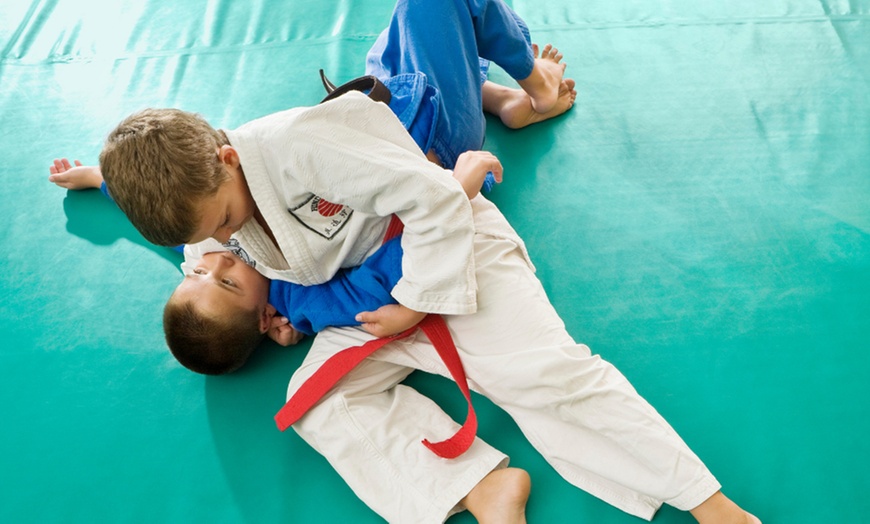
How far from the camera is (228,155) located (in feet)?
3.26

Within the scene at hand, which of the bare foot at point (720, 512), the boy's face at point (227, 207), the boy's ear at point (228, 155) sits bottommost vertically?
the bare foot at point (720, 512)

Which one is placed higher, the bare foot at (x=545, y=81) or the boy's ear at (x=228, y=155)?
the boy's ear at (x=228, y=155)

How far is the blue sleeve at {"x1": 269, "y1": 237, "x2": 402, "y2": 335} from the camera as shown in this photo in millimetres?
1152

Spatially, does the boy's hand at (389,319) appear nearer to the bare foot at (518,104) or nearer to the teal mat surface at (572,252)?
the teal mat surface at (572,252)

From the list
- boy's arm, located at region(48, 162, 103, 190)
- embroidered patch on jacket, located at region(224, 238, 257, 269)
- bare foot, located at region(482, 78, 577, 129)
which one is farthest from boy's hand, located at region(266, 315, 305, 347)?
bare foot, located at region(482, 78, 577, 129)

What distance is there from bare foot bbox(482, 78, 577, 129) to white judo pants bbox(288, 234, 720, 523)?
19.9 inches

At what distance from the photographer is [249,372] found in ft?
4.13

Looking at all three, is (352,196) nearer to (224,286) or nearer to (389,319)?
(389,319)

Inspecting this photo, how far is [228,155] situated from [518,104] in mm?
802

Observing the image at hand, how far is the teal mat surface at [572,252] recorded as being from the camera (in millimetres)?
1104

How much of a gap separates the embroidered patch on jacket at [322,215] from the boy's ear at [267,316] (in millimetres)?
236

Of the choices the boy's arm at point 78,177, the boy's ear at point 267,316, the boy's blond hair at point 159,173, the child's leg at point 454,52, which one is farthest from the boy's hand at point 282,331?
the boy's arm at point 78,177

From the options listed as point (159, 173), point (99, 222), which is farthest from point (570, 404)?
point (99, 222)

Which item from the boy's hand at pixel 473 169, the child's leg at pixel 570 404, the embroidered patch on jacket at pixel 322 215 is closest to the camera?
the child's leg at pixel 570 404
